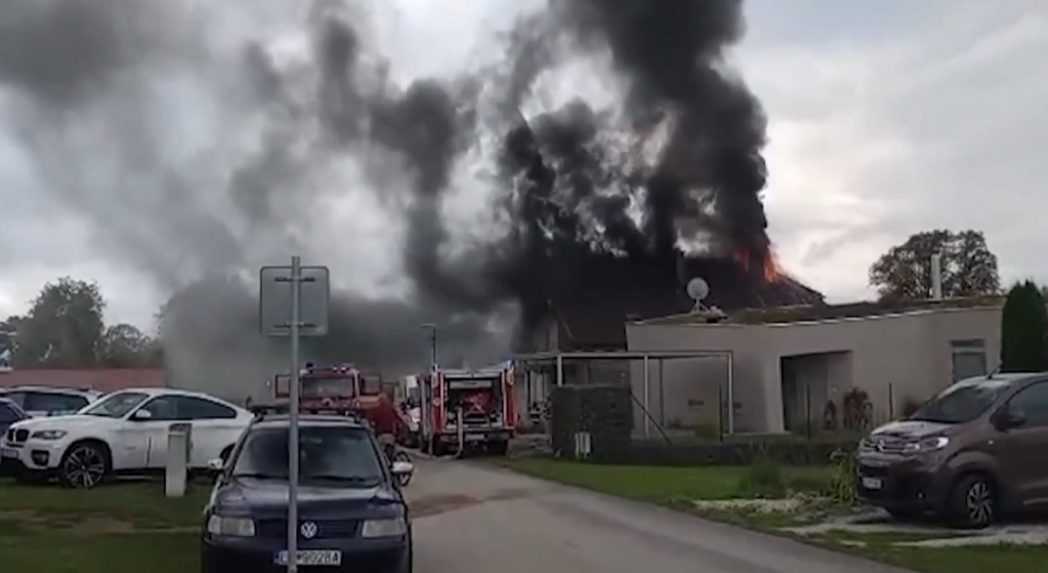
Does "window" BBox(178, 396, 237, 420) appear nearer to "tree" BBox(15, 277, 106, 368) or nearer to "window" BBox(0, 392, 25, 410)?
"window" BBox(0, 392, 25, 410)

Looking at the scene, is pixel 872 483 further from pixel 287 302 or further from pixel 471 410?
pixel 471 410

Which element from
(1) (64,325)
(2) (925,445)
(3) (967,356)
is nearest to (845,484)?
(2) (925,445)

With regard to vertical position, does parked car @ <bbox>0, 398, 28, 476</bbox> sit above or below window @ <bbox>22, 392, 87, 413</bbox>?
below

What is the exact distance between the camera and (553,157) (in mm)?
57719

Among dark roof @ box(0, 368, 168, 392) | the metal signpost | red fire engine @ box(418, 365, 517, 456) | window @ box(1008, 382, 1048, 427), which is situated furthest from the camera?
dark roof @ box(0, 368, 168, 392)

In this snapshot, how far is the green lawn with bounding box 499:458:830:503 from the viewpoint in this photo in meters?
21.7

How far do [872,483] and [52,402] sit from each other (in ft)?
56.8

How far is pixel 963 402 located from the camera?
17.3 metres

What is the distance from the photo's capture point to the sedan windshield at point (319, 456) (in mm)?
12484

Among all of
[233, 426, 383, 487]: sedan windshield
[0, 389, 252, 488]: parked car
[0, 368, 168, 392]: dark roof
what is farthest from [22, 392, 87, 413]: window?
[0, 368, 168, 392]: dark roof

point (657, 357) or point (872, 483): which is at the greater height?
point (657, 357)

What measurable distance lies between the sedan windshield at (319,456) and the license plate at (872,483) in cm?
697

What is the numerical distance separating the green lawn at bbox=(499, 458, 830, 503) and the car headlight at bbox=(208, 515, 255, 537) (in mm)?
10419

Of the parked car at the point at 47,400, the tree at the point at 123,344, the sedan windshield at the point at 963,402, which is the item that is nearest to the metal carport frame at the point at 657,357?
the parked car at the point at 47,400
